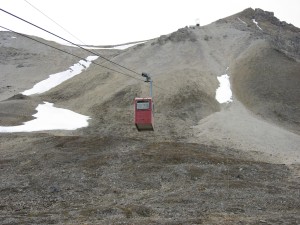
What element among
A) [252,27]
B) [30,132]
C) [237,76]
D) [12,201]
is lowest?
[12,201]

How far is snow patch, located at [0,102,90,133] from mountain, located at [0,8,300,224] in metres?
1.50

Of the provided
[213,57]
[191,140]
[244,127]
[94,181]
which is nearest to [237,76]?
[213,57]

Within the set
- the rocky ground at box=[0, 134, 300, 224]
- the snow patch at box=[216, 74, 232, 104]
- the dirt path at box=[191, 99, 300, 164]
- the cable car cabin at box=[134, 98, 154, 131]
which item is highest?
the snow patch at box=[216, 74, 232, 104]

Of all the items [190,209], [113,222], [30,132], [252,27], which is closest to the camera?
[113,222]

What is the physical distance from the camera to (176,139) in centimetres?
4203

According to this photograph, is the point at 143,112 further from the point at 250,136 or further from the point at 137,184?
the point at 250,136

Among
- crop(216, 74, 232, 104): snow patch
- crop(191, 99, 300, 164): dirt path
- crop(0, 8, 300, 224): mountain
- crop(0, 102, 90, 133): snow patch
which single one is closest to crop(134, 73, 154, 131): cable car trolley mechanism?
crop(0, 8, 300, 224): mountain

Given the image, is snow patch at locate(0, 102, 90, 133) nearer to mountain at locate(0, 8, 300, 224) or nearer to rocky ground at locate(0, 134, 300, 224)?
mountain at locate(0, 8, 300, 224)

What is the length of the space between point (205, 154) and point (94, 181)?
1043 cm

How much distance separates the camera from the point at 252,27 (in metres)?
92.1

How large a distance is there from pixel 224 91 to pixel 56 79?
3474 cm

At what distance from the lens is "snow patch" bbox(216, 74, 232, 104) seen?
184ft

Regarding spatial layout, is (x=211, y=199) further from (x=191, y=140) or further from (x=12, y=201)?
(x=191, y=140)

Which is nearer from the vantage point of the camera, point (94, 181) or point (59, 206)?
point (59, 206)
